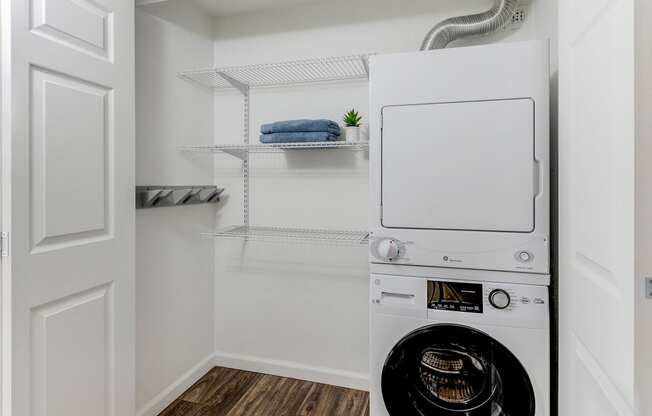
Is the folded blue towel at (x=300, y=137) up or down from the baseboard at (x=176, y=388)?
up

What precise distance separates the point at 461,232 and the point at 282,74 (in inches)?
55.9

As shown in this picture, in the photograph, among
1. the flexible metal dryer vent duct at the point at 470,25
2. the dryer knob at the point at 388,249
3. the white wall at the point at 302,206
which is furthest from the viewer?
the white wall at the point at 302,206

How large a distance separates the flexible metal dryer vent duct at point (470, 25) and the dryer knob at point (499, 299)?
1.21 metres

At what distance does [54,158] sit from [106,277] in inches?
20.4

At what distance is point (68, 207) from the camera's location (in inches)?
53.4

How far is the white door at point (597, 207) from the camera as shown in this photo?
716mm

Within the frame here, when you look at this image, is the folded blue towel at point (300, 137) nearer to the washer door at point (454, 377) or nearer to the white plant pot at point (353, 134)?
the white plant pot at point (353, 134)

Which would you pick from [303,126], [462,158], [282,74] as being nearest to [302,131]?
[303,126]

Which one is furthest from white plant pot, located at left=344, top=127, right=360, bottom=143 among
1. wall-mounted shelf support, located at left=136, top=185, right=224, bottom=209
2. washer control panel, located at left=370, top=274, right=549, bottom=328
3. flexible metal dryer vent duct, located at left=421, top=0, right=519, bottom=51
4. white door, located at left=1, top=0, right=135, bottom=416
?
white door, located at left=1, top=0, right=135, bottom=416

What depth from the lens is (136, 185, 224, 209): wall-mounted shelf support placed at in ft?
5.87

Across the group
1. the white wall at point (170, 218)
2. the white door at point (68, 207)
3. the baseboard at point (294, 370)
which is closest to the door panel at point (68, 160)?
the white door at point (68, 207)

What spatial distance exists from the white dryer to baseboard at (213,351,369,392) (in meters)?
1.03

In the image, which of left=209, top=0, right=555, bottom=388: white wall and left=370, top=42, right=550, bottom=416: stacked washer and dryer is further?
left=209, top=0, right=555, bottom=388: white wall

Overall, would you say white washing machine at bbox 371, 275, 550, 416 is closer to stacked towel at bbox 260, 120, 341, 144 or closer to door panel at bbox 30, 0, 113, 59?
stacked towel at bbox 260, 120, 341, 144
